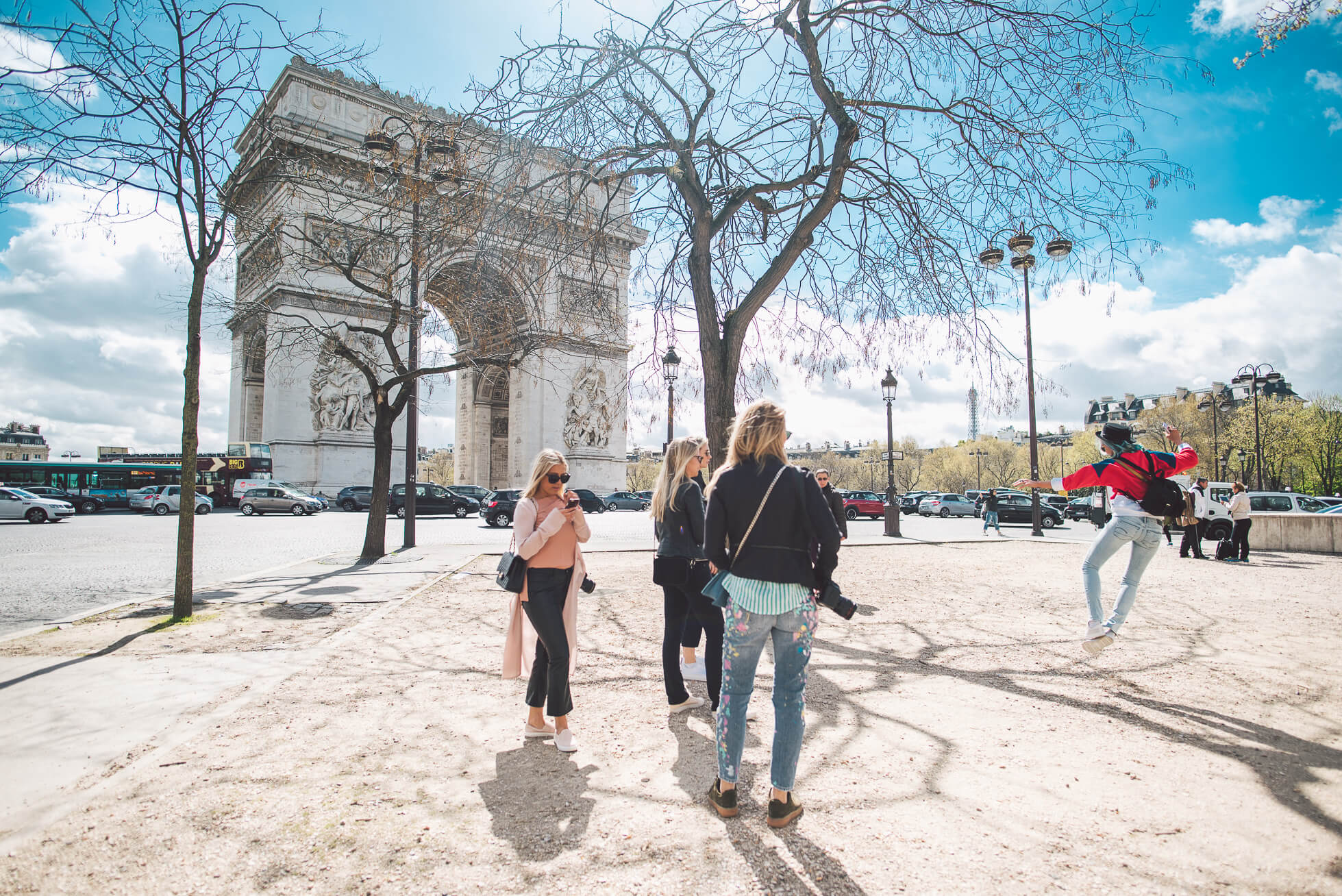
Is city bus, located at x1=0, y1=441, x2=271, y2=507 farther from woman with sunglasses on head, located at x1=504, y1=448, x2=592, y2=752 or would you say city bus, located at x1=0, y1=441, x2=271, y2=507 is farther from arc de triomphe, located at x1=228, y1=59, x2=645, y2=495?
woman with sunglasses on head, located at x1=504, y1=448, x2=592, y2=752

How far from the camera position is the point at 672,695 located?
472cm

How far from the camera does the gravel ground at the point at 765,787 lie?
269 centimetres

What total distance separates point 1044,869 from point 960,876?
1.07 feet

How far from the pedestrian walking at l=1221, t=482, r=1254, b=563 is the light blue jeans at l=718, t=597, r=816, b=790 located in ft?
49.2

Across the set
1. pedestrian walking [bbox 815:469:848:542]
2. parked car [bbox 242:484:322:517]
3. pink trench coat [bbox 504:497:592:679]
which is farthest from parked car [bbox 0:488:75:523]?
pink trench coat [bbox 504:497:592:679]

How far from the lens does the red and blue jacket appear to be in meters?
5.30

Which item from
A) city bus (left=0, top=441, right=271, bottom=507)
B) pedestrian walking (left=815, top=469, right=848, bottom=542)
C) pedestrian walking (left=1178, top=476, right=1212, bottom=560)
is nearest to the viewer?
pedestrian walking (left=815, top=469, right=848, bottom=542)

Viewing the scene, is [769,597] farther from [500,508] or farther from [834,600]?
[500,508]

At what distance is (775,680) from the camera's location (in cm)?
306

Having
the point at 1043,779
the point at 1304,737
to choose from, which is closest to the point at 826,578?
the point at 1043,779

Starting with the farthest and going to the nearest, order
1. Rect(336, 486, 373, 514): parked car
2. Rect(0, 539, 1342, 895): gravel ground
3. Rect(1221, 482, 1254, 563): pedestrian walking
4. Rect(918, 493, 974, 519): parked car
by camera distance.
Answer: Rect(918, 493, 974, 519): parked car, Rect(336, 486, 373, 514): parked car, Rect(1221, 482, 1254, 563): pedestrian walking, Rect(0, 539, 1342, 895): gravel ground

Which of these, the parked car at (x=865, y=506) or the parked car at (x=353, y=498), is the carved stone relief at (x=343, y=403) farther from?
the parked car at (x=865, y=506)

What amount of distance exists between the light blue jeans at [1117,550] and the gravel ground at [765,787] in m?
0.51

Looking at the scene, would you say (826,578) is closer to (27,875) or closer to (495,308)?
(27,875)
